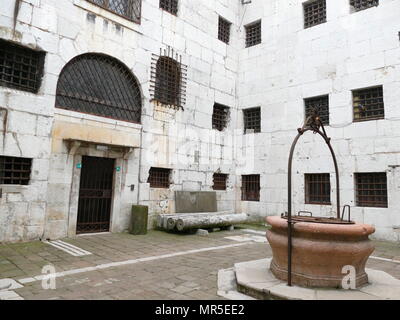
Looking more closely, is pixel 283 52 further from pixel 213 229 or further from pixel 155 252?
pixel 155 252

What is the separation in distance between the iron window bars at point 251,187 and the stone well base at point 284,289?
6932 mm

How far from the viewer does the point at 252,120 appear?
39.7ft

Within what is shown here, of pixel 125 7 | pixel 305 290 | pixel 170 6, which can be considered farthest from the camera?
pixel 170 6

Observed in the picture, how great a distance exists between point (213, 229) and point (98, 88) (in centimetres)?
557

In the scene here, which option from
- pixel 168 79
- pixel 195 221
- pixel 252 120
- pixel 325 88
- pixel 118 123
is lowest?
pixel 195 221

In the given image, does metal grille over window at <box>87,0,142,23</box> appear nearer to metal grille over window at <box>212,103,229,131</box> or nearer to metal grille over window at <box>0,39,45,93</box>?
metal grille over window at <box>0,39,45,93</box>

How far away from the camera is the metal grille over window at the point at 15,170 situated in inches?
260

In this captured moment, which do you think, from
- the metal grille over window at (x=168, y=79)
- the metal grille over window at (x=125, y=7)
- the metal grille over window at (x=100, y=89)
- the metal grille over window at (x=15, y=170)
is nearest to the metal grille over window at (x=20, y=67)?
the metal grille over window at (x=100, y=89)

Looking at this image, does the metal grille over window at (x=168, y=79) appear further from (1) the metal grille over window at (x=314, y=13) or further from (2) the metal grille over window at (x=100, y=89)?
(1) the metal grille over window at (x=314, y=13)

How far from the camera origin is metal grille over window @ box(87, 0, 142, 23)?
8.71 metres

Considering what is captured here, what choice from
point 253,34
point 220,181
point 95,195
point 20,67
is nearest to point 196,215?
point 220,181

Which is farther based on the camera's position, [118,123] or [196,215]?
[196,215]

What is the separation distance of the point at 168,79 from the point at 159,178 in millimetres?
3397
